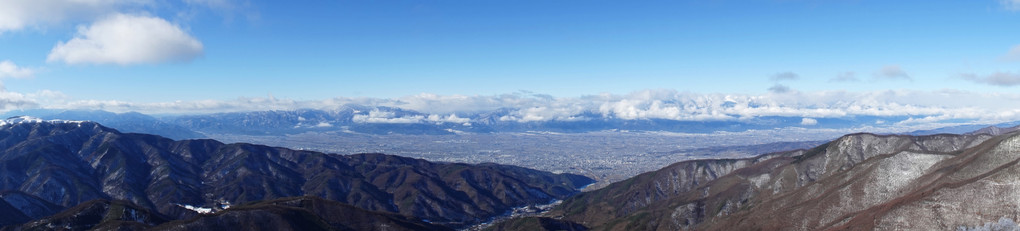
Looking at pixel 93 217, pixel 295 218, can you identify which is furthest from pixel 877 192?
pixel 93 217

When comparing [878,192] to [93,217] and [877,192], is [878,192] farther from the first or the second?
[93,217]

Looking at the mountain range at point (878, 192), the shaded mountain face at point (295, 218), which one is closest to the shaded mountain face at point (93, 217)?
the shaded mountain face at point (295, 218)

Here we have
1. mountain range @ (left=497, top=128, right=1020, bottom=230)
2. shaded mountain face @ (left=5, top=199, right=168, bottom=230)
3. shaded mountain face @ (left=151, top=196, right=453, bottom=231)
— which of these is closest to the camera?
mountain range @ (left=497, top=128, right=1020, bottom=230)

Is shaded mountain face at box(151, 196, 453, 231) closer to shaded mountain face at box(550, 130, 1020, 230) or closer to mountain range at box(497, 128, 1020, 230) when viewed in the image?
shaded mountain face at box(550, 130, 1020, 230)

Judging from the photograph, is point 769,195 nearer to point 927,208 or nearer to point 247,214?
point 927,208

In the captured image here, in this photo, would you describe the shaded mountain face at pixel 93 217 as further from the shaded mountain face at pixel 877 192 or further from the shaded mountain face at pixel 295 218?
the shaded mountain face at pixel 877 192

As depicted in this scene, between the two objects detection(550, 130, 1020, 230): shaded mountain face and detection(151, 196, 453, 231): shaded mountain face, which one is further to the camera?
detection(151, 196, 453, 231): shaded mountain face

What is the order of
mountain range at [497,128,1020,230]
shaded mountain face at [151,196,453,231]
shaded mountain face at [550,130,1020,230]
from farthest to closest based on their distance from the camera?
shaded mountain face at [151,196,453,231]
shaded mountain face at [550,130,1020,230]
mountain range at [497,128,1020,230]

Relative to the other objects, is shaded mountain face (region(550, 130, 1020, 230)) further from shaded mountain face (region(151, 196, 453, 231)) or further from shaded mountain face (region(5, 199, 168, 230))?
shaded mountain face (region(5, 199, 168, 230))

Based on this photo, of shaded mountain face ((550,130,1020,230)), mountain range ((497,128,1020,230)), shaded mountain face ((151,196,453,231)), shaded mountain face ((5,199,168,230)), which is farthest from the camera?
shaded mountain face ((5,199,168,230))

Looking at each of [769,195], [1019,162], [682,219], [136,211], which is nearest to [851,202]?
[1019,162]

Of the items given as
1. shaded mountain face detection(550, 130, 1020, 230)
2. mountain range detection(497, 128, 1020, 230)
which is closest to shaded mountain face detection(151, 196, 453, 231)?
shaded mountain face detection(550, 130, 1020, 230)

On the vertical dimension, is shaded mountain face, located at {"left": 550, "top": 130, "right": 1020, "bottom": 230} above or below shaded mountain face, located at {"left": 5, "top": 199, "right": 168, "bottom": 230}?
above
